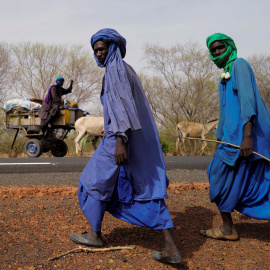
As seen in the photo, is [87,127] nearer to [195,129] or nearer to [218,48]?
[195,129]

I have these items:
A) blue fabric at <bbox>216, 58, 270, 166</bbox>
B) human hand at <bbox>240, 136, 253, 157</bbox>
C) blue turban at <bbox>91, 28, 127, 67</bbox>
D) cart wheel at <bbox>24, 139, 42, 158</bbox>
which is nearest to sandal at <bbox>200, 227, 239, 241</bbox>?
blue fabric at <bbox>216, 58, 270, 166</bbox>

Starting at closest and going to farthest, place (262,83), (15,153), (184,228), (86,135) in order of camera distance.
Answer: (184,228), (86,135), (15,153), (262,83)

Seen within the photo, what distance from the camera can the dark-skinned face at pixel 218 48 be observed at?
132 inches

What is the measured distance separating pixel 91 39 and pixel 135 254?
5.72ft

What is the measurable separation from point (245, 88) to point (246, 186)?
2.81 feet

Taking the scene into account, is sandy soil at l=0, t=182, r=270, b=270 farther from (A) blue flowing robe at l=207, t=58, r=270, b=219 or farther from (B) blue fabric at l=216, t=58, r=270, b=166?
(B) blue fabric at l=216, t=58, r=270, b=166

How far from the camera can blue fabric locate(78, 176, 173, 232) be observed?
2.78 meters

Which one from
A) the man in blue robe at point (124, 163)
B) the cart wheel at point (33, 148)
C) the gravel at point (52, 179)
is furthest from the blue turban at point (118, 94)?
the cart wheel at point (33, 148)

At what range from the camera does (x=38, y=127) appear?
14.1 meters

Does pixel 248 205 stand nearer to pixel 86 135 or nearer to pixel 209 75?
pixel 86 135

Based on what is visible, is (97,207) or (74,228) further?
(74,228)

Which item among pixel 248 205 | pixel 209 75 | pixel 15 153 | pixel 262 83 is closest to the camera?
pixel 248 205

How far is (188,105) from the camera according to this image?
2639cm

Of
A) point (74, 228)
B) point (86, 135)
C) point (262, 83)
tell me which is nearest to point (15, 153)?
point (86, 135)
